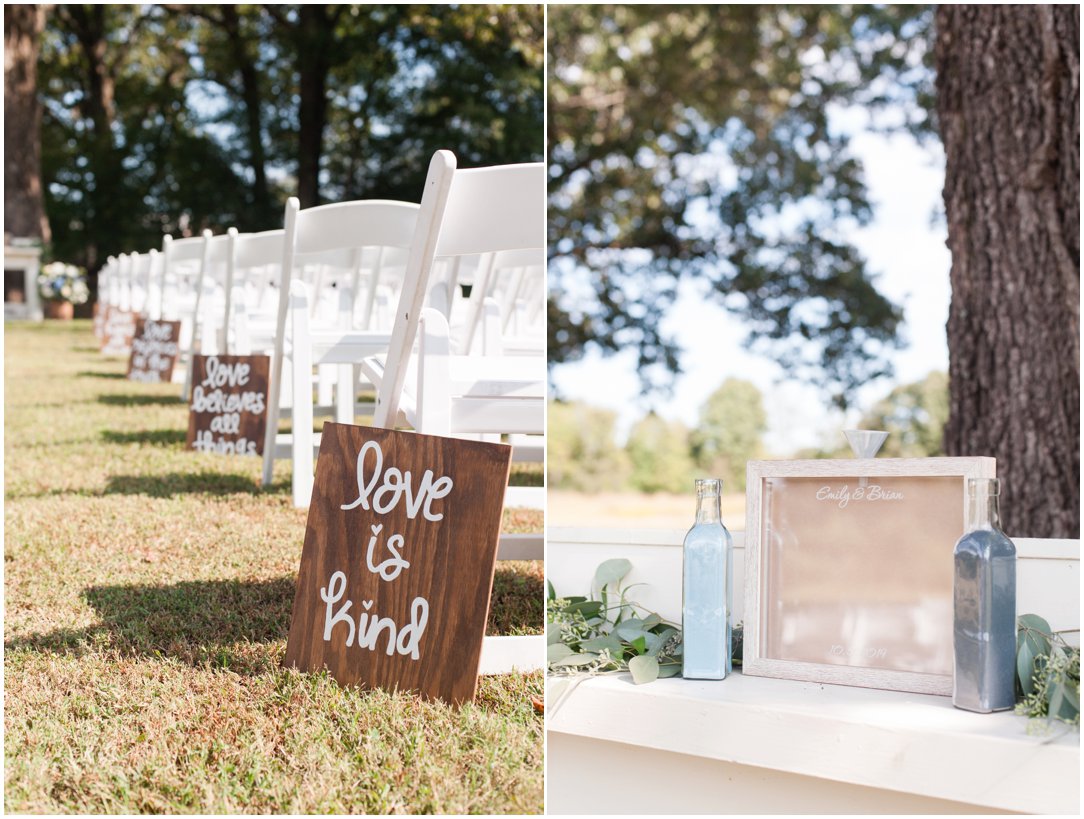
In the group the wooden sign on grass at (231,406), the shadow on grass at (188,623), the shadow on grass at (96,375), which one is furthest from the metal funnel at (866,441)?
the shadow on grass at (96,375)

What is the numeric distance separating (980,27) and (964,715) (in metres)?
2.06

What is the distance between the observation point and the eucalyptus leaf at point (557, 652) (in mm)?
1188

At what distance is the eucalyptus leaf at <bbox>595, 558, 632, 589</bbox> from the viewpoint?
134 centimetres

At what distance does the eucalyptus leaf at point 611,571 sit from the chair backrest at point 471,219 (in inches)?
15.0

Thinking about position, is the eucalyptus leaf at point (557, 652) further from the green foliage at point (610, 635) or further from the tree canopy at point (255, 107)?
the tree canopy at point (255, 107)

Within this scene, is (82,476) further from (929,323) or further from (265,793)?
(929,323)

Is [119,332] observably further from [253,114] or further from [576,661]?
[253,114]

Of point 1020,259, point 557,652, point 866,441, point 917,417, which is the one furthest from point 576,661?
point 917,417

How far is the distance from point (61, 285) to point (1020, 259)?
8.77 metres

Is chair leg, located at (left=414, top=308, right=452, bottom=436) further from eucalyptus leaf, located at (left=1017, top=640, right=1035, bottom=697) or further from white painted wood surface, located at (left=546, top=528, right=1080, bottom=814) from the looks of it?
eucalyptus leaf, located at (left=1017, top=640, right=1035, bottom=697)

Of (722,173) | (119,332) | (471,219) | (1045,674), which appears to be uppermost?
(722,173)

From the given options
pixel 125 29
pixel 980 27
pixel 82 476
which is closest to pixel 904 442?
pixel 980 27

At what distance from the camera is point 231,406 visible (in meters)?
2.80

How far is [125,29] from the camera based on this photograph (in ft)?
40.1
